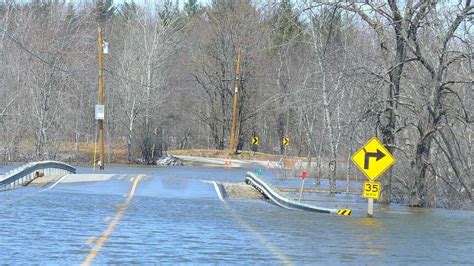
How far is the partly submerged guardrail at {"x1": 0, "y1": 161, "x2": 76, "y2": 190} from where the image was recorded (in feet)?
101

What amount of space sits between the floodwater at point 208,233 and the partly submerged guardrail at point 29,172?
10.6 ft

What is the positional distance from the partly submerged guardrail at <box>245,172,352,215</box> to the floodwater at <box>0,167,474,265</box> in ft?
1.83

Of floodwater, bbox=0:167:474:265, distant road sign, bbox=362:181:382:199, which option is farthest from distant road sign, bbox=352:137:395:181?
floodwater, bbox=0:167:474:265

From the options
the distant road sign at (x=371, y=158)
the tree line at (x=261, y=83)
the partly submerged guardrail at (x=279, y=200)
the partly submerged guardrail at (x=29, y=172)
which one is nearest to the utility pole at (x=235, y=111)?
the tree line at (x=261, y=83)

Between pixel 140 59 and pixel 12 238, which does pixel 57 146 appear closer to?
pixel 140 59

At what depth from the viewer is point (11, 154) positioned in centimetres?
6850

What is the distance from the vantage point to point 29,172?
33.6 meters

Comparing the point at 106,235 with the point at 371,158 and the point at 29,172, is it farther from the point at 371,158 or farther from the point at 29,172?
the point at 29,172

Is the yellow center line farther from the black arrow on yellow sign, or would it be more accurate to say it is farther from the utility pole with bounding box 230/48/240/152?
the utility pole with bounding box 230/48/240/152

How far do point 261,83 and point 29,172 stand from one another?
5474 centimetres

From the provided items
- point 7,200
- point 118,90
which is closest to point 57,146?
point 118,90

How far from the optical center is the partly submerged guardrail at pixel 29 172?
30.7 m

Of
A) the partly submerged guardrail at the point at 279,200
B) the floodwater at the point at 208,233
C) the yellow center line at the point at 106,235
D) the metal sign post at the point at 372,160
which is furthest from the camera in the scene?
the partly submerged guardrail at the point at 279,200

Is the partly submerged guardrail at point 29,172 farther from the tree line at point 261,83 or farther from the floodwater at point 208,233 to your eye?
the tree line at point 261,83
